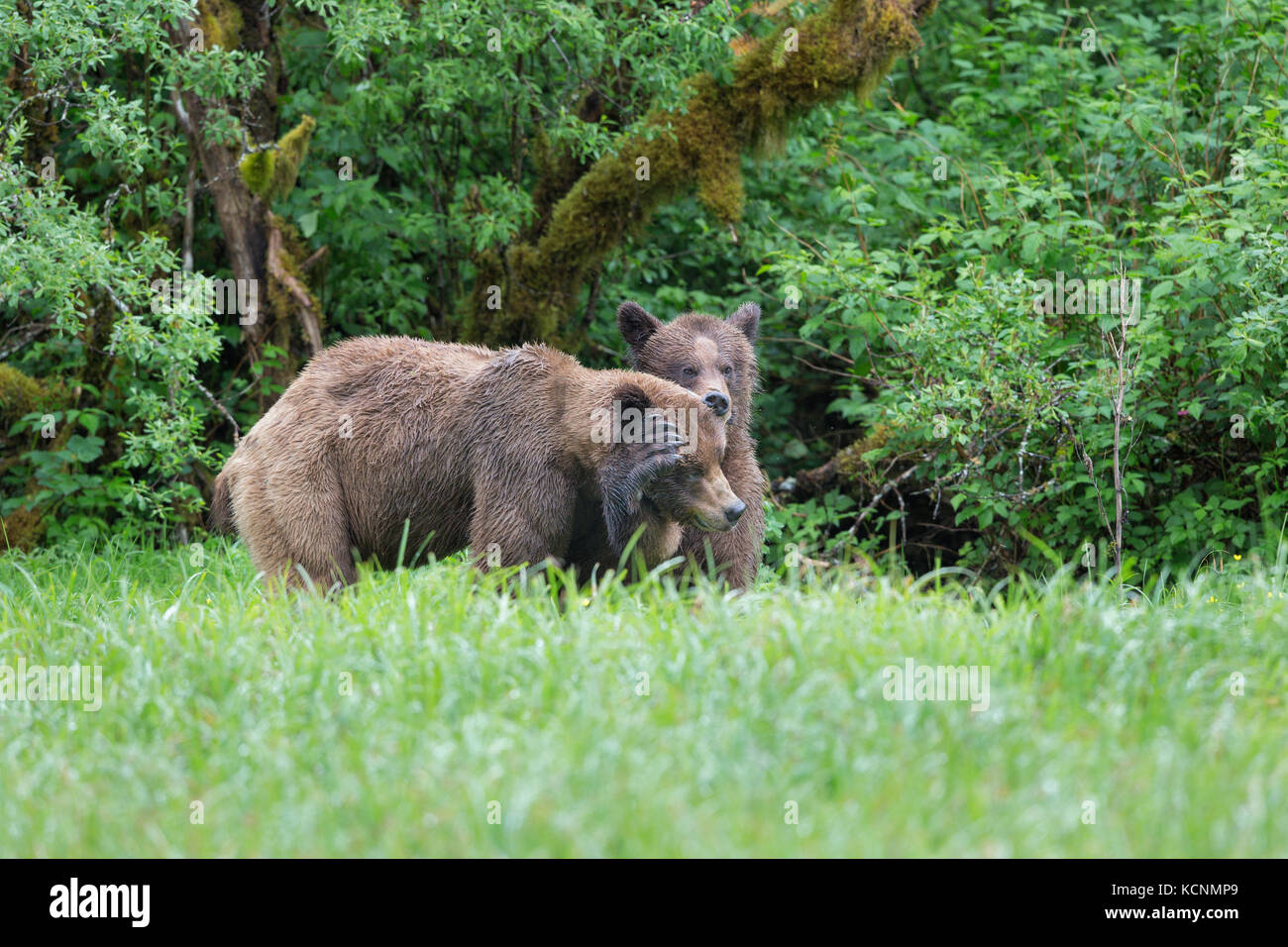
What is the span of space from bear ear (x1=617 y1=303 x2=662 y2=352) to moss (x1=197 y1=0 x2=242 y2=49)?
11.3 ft

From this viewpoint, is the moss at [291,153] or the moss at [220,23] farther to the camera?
the moss at [291,153]

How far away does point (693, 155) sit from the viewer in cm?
980

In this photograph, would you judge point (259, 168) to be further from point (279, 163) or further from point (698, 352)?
point (698, 352)

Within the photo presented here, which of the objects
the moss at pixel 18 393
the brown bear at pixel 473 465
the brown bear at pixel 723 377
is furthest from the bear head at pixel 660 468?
the moss at pixel 18 393

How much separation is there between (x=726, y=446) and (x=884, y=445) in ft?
10.3

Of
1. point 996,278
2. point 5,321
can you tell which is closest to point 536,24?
point 996,278

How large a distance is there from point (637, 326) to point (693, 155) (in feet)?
8.10

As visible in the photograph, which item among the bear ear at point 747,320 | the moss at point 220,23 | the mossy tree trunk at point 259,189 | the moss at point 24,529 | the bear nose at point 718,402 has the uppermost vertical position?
the moss at point 220,23

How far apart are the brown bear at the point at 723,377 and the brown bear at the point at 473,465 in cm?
44

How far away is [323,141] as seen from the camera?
10.2 m

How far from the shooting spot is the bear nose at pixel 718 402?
676 centimetres

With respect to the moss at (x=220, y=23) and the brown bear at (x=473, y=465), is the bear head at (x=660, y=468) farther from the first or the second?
the moss at (x=220, y=23)

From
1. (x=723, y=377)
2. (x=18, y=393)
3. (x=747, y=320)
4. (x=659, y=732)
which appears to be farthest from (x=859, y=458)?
(x=659, y=732)

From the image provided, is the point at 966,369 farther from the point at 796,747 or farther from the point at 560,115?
the point at 796,747
